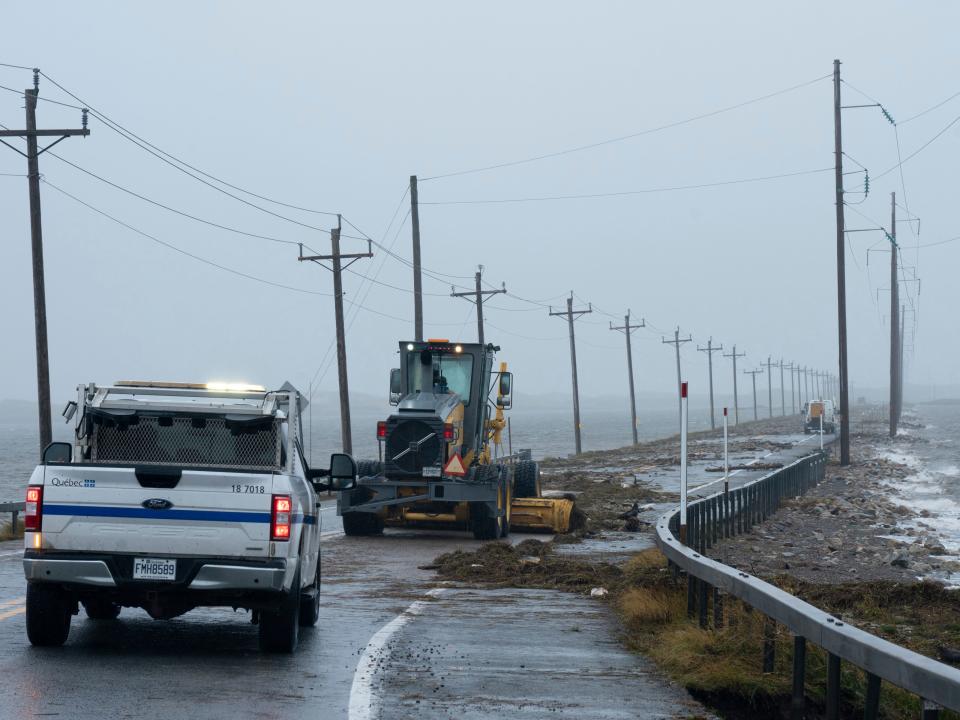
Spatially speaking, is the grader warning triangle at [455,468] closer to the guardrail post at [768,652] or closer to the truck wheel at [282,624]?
the truck wheel at [282,624]

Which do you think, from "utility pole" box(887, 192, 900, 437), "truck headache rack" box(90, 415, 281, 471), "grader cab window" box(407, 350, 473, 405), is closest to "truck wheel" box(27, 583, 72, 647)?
"truck headache rack" box(90, 415, 281, 471)

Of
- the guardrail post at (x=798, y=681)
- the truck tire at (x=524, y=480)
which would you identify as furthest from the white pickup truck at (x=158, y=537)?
the truck tire at (x=524, y=480)

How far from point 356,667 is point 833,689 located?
160 inches

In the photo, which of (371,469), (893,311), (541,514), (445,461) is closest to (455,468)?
(445,461)

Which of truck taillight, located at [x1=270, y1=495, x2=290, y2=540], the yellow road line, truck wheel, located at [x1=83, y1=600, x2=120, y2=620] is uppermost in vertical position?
truck taillight, located at [x1=270, y1=495, x2=290, y2=540]

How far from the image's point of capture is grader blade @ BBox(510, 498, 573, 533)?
25.3 metres

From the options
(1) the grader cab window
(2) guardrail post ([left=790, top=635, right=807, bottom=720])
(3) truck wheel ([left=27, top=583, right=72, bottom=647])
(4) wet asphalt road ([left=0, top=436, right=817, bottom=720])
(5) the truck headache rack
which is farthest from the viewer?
(1) the grader cab window

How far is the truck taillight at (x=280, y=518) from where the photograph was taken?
10180mm

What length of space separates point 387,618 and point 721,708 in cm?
486

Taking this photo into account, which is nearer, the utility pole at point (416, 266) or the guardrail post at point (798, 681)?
the guardrail post at point (798, 681)

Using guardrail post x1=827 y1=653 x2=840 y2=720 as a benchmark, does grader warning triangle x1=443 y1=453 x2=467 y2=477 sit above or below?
below

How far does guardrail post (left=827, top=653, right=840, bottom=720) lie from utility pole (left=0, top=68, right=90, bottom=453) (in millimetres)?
21892

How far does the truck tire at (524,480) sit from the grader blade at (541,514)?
139cm

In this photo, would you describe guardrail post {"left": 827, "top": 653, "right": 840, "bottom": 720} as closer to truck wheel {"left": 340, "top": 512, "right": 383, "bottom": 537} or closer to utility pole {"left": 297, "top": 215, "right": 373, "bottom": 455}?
truck wheel {"left": 340, "top": 512, "right": 383, "bottom": 537}
